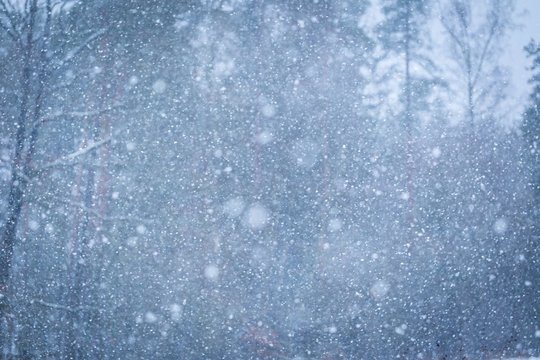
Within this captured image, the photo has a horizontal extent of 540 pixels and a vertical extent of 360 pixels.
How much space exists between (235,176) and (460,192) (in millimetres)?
2754

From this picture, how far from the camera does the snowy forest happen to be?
363 cm

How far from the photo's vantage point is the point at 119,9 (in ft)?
10.7

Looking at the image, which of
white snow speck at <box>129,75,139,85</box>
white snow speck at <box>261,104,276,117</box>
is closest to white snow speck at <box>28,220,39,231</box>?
white snow speck at <box>129,75,139,85</box>

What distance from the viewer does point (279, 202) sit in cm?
459

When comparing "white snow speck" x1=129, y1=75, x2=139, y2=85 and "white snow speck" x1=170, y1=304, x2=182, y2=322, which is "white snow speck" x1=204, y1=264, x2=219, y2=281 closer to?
"white snow speck" x1=170, y1=304, x2=182, y2=322

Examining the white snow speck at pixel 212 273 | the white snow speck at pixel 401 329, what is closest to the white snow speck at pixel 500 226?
the white snow speck at pixel 401 329

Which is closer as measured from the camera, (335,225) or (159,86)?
(159,86)

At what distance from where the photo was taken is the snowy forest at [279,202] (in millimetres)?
3633

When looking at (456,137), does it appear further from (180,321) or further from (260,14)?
(180,321)

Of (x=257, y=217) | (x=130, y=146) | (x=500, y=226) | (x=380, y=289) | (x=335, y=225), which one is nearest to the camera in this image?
(x=500, y=226)

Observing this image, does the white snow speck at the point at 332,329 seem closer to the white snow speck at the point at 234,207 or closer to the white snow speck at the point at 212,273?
the white snow speck at the point at 212,273

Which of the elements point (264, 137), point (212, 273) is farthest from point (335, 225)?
point (212, 273)

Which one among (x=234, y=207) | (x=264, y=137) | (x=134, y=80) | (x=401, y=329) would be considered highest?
(x=134, y=80)

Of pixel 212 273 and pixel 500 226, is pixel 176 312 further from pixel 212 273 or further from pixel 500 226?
pixel 500 226
